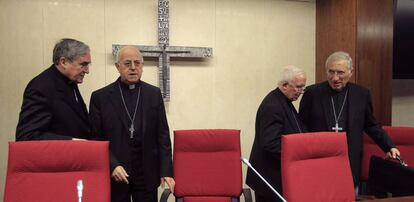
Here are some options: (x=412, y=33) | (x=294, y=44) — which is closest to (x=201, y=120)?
(x=294, y=44)

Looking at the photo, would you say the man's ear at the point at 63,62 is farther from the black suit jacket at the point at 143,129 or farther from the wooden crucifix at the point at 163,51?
the wooden crucifix at the point at 163,51

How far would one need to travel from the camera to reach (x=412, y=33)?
135 inches

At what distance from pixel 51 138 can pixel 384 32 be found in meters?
2.97

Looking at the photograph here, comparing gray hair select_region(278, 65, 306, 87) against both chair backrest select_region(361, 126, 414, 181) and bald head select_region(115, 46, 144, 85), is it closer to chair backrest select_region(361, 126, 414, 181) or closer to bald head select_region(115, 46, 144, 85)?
bald head select_region(115, 46, 144, 85)

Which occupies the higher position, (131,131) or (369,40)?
(369,40)

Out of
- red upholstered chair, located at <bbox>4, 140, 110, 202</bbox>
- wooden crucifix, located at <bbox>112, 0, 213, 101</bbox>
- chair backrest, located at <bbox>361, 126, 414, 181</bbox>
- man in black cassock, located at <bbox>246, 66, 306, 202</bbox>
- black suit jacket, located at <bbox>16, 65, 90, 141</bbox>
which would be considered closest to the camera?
red upholstered chair, located at <bbox>4, 140, 110, 202</bbox>

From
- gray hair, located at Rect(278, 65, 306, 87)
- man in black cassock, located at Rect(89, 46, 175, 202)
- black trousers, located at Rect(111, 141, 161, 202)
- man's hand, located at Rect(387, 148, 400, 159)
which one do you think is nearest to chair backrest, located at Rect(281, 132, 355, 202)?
gray hair, located at Rect(278, 65, 306, 87)

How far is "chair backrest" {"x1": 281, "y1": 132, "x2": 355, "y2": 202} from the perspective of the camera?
1.78m

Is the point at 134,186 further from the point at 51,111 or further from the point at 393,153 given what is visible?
the point at 393,153

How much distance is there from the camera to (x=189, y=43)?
10.8 ft

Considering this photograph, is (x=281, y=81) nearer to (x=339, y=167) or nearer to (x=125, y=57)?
A: (x=339, y=167)

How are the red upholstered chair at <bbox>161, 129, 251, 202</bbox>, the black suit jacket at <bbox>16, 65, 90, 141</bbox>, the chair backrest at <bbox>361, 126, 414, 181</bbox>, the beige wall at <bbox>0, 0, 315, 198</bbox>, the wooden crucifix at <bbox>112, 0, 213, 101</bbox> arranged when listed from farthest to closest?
the wooden crucifix at <bbox>112, 0, 213, 101</bbox> < the beige wall at <bbox>0, 0, 315, 198</bbox> < the chair backrest at <bbox>361, 126, 414, 181</bbox> < the red upholstered chair at <bbox>161, 129, 251, 202</bbox> < the black suit jacket at <bbox>16, 65, 90, 141</bbox>

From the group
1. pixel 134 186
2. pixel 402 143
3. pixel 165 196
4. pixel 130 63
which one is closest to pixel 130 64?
pixel 130 63

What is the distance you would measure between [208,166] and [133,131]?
2.07 feet
